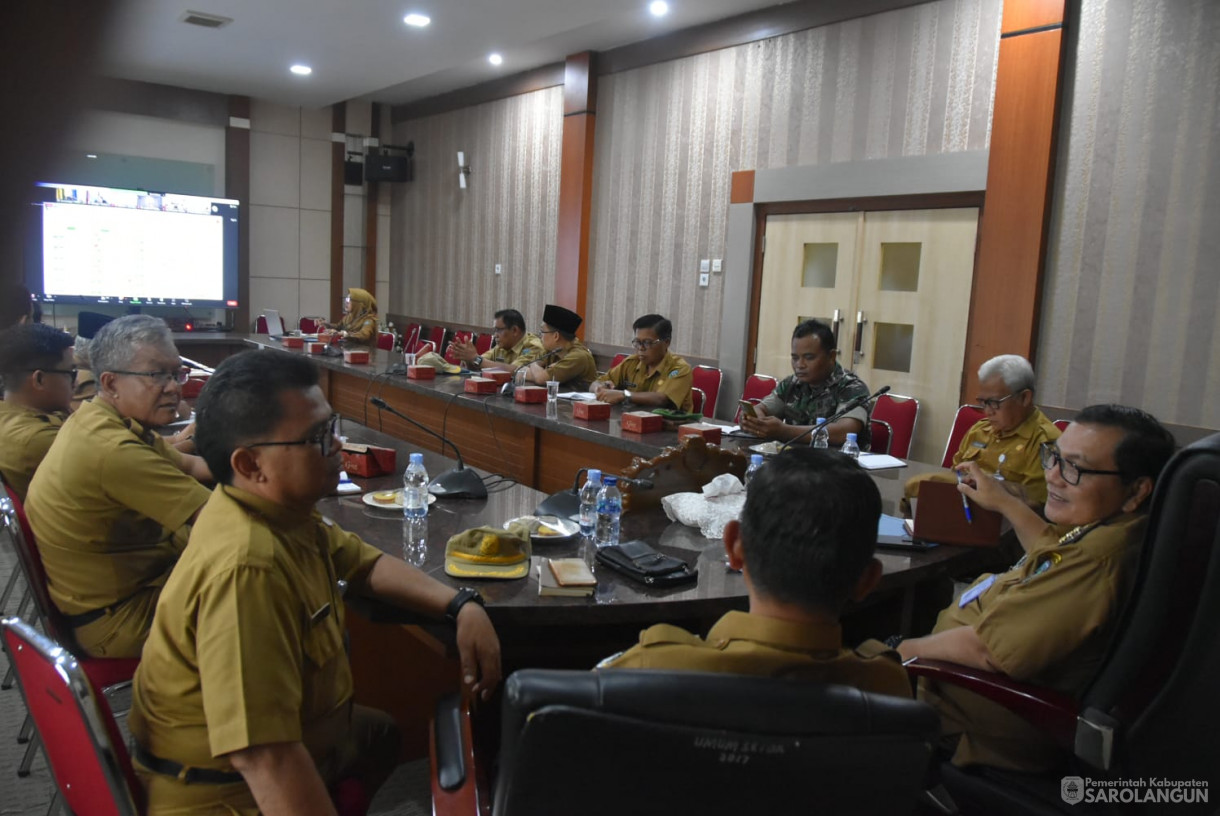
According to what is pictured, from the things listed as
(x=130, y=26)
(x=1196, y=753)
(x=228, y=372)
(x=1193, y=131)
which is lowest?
(x=1196, y=753)

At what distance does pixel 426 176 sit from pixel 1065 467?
8479 millimetres

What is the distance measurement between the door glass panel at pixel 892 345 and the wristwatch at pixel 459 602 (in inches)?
159

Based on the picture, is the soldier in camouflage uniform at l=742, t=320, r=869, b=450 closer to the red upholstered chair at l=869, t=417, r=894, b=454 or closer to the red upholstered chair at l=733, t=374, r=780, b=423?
the red upholstered chair at l=869, t=417, r=894, b=454

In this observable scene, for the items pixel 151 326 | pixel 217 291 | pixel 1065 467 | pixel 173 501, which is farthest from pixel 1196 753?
pixel 217 291

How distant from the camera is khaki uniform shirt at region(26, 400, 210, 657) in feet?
6.07

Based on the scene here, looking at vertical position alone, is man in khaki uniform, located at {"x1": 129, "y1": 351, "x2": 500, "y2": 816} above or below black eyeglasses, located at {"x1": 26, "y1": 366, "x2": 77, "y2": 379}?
below

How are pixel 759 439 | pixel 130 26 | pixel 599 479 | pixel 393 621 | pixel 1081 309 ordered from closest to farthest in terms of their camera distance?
pixel 130 26 → pixel 393 621 → pixel 599 479 → pixel 759 439 → pixel 1081 309

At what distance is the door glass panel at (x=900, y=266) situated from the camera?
5000 mm

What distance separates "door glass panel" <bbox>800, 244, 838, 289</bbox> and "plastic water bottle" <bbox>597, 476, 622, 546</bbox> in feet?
11.8

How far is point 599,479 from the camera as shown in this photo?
2287 mm

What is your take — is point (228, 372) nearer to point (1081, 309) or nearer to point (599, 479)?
point (599, 479)

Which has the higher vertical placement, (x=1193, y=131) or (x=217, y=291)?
(x=1193, y=131)

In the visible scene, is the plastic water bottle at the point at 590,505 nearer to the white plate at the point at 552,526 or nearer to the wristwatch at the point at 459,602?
the white plate at the point at 552,526

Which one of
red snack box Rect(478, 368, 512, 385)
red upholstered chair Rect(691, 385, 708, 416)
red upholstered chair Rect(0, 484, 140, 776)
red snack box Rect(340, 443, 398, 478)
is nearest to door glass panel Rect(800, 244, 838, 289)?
red upholstered chair Rect(691, 385, 708, 416)
